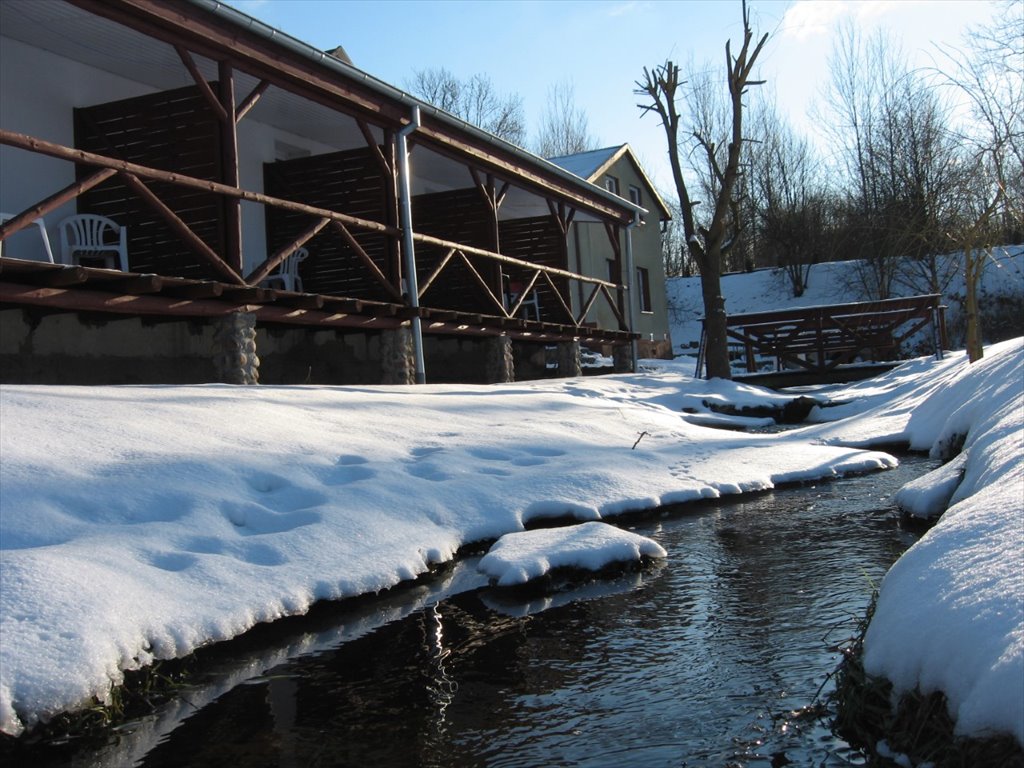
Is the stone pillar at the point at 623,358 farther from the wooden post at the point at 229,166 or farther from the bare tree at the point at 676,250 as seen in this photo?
the bare tree at the point at 676,250

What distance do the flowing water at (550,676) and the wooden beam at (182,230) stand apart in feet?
13.7

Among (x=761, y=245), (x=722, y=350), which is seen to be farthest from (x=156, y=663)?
(x=761, y=245)

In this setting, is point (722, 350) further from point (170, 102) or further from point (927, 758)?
point (927, 758)

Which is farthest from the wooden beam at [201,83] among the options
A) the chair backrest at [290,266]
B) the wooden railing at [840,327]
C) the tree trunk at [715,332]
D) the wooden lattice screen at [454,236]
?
the wooden railing at [840,327]

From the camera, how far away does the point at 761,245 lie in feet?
125

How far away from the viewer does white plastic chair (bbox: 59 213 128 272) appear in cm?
866

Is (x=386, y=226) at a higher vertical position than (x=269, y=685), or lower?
higher

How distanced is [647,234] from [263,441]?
22.1m

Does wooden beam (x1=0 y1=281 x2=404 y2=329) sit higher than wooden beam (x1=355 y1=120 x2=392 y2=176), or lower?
lower

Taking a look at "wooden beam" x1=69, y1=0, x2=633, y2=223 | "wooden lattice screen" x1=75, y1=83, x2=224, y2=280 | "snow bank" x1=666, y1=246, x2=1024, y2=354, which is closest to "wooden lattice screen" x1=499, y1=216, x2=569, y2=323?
"wooden beam" x1=69, y1=0, x2=633, y2=223

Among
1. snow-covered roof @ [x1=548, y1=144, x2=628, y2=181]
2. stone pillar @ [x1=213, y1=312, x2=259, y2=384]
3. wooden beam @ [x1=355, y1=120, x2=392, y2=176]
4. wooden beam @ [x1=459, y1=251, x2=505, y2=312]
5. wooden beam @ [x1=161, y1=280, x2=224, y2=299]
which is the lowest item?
stone pillar @ [x1=213, y1=312, x2=259, y2=384]

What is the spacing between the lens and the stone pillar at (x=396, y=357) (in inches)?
394

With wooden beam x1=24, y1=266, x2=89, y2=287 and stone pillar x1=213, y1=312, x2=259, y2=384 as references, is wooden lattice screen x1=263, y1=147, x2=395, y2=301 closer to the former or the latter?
stone pillar x1=213, y1=312, x2=259, y2=384

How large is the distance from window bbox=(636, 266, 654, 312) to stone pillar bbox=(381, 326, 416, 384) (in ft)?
52.1
